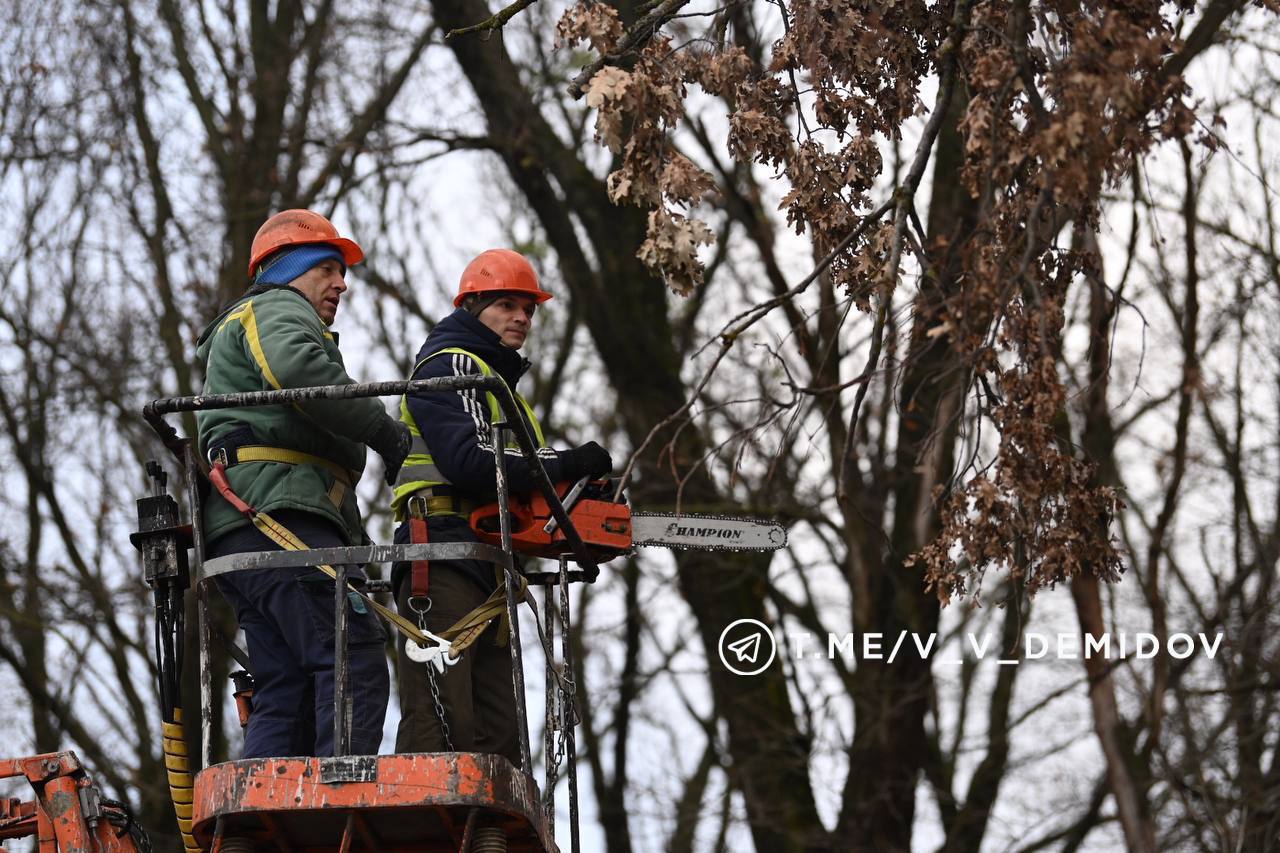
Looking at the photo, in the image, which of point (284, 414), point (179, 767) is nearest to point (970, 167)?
point (284, 414)

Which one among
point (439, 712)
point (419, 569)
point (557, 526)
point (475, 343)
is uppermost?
point (475, 343)

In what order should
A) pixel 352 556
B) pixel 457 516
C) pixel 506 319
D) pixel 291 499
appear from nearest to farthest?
pixel 352 556, pixel 291 499, pixel 457 516, pixel 506 319

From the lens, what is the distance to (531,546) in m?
6.17

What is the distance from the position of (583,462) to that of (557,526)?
9.8 inches

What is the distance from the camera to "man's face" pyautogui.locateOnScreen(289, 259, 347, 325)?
19.8ft

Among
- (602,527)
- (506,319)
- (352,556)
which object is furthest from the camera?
(506,319)

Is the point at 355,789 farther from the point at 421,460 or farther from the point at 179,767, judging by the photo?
the point at 421,460

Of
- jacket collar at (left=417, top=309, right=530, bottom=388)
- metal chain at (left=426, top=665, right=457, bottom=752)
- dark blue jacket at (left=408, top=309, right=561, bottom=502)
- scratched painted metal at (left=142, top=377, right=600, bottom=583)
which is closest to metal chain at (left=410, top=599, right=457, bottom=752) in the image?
metal chain at (left=426, top=665, right=457, bottom=752)

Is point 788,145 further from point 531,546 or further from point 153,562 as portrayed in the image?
point 153,562

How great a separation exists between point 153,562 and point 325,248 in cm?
112

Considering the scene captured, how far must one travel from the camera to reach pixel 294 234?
19.8 feet

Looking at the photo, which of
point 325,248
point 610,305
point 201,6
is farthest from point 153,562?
point 201,6

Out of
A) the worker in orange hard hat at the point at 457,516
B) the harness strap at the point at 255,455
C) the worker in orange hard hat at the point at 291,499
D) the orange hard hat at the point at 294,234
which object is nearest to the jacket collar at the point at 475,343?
the worker in orange hard hat at the point at 457,516

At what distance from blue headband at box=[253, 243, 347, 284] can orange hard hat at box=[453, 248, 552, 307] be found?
612 millimetres
